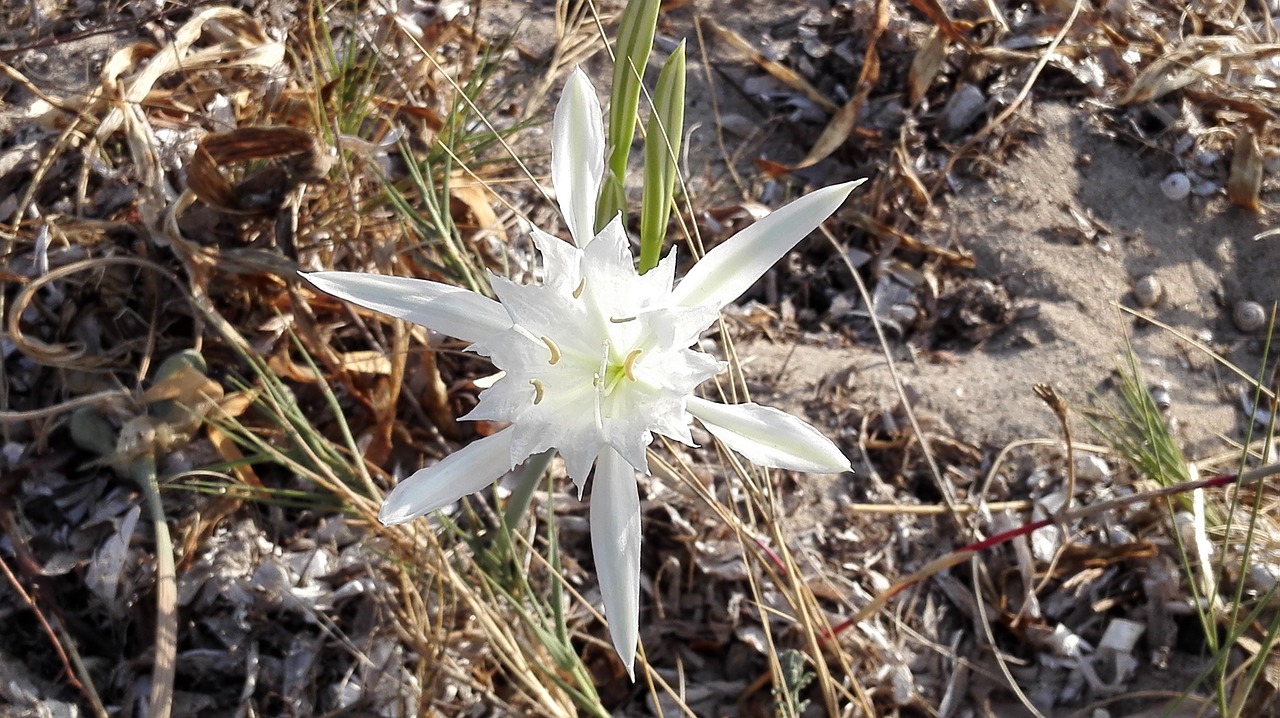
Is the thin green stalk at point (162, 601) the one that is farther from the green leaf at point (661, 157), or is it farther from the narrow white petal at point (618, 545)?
the green leaf at point (661, 157)

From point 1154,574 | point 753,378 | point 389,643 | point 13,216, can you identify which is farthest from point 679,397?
point 13,216

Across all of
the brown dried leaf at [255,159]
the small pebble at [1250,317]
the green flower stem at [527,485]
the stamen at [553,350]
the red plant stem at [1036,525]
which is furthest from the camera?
the small pebble at [1250,317]

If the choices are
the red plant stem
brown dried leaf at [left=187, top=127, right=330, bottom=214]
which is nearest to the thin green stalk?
brown dried leaf at [left=187, top=127, right=330, bottom=214]

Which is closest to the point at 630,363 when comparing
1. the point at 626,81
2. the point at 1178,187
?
the point at 626,81

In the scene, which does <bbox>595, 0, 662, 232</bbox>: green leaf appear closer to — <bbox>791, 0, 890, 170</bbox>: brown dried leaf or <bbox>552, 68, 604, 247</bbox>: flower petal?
<bbox>552, 68, 604, 247</bbox>: flower petal

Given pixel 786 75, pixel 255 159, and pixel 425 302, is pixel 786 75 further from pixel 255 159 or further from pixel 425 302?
pixel 425 302

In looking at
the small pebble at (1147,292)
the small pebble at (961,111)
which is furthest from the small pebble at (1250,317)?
the small pebble at (961,111)
